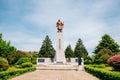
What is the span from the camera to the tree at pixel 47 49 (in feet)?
216

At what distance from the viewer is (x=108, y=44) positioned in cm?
5350

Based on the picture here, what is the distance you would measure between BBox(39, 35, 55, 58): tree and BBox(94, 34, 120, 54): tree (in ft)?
56.0

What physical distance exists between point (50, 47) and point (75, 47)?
910 cm

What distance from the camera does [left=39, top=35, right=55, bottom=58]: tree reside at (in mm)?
65925

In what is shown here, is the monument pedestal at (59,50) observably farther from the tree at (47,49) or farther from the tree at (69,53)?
the tree at (69,53)

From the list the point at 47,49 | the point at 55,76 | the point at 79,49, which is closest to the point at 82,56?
the point at 79,49

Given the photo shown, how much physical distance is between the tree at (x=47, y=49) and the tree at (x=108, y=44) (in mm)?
17069

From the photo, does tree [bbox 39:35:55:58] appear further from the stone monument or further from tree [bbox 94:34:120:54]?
the stone monument

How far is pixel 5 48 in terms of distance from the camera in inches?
1510

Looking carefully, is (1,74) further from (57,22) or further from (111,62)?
(57,22)

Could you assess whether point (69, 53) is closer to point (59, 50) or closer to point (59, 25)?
point (59, 25)

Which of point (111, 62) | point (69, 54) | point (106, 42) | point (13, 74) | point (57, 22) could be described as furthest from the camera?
point (69, 54)

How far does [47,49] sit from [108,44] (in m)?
22.3

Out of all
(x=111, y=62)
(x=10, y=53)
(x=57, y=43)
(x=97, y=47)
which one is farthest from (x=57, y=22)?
(x=111, y=62)
